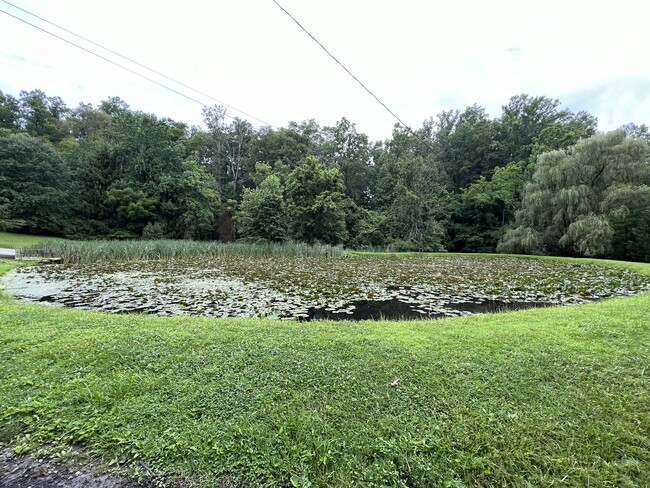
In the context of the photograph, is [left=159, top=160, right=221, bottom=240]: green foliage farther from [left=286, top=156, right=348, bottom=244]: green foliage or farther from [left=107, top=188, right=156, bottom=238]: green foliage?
[left=286, top=156, right=348, bottom=244]: green foliage

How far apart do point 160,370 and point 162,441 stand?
76cm

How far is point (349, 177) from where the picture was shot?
2909 cm

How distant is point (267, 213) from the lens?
Answer: 58.6 ft

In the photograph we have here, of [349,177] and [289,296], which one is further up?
[349,177]

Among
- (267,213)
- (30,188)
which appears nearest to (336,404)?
(267,213)

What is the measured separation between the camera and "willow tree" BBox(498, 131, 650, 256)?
14.6 metres

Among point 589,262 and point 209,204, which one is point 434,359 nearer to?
point 589,262

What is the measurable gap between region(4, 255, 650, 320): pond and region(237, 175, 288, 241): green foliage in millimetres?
9490

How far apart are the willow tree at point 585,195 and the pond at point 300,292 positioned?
7.60m

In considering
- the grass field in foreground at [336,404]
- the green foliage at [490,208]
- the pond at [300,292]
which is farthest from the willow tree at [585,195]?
the grass field in foreground at [336,404]

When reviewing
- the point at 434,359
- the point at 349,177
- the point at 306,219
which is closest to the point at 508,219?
the point at 349,177

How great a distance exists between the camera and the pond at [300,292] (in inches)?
187

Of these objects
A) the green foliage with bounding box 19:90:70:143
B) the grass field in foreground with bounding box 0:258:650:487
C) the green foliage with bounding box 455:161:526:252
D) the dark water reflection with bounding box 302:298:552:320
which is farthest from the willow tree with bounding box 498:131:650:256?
the green foliage with bounding box 19:90:70:143

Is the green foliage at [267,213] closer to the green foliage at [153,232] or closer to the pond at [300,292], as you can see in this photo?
the green foliage at [153,232]
